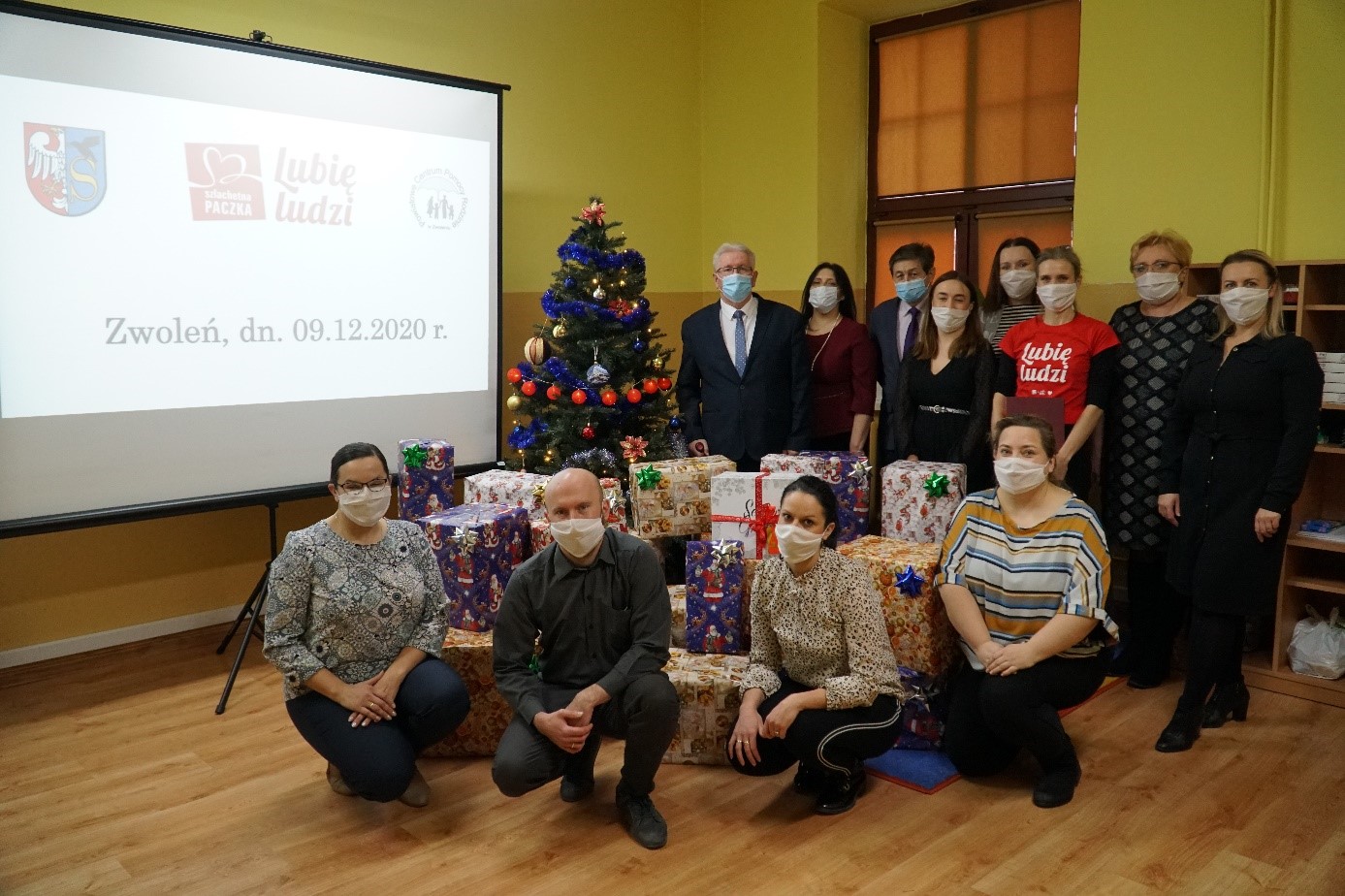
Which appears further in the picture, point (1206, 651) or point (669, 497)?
point (669, 497)

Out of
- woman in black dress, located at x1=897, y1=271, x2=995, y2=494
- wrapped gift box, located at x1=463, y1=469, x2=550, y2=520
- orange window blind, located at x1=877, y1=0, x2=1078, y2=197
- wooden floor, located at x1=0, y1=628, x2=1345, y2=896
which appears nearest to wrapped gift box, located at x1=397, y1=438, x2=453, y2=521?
wrapped gift box, located at x1=463, y1=469, x2=550, y2=520

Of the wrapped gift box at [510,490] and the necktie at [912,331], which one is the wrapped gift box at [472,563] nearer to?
the wrapped gift box at [510,490]

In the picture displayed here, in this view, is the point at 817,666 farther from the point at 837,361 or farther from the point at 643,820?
the point at 837,361

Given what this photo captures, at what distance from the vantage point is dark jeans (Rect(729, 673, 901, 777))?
9.16 feet

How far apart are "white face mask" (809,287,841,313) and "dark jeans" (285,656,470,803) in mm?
2189

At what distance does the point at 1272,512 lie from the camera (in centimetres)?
330

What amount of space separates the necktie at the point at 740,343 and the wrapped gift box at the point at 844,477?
84 cm

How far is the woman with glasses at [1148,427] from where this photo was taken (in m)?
3.83

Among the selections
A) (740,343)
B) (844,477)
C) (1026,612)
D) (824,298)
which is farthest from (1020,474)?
(740,343)

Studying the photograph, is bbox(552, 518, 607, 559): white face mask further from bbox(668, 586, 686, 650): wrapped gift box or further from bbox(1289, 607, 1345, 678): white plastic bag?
bbox(1289, 607, 1345, 678): white plastic bag

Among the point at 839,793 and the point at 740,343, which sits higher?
the point at 740,343

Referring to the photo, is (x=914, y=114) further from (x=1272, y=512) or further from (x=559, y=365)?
(x=1272, y=512)

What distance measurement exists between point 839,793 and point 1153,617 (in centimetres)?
170

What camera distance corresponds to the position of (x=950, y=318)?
390 cm
